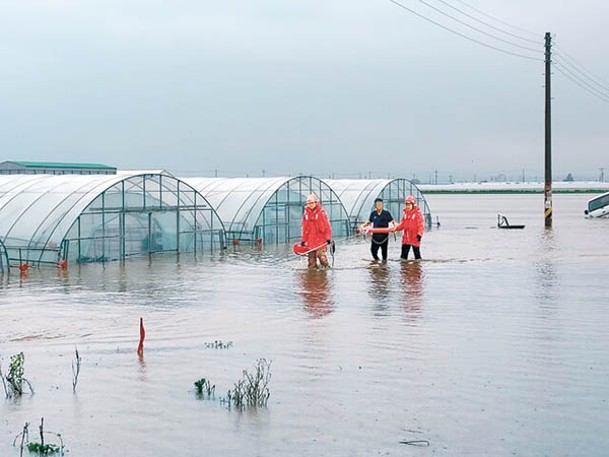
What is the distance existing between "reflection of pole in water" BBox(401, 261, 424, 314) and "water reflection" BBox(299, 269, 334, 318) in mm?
1424

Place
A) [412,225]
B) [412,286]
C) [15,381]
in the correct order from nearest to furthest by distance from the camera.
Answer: [15,381], [412,286], [412,225]

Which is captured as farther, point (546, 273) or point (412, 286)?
point (546, 273)

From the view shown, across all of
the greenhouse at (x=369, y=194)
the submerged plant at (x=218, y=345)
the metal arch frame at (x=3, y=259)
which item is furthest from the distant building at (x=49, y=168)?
the submerged plant at (x=218, y=345)

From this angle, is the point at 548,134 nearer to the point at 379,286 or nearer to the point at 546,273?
the point at 546,273

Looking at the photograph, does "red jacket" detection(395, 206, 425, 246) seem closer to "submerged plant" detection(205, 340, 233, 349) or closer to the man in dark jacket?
the man in dark jacket

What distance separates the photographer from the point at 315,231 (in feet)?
75.7

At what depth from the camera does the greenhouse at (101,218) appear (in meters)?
25.2

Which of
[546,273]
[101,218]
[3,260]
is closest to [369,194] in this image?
[101,218]

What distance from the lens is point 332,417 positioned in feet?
28.3

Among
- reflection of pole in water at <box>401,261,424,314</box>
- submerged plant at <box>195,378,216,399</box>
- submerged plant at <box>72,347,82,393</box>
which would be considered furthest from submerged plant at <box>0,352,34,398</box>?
reflection of pole in water at <box>401,261,424,314</box>

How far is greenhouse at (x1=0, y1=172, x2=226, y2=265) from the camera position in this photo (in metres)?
25.2

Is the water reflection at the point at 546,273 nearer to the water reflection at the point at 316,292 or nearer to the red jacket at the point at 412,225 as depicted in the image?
the red jacket at the point at 412,225

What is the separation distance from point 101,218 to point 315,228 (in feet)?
23.2

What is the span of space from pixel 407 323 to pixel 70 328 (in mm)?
5194
